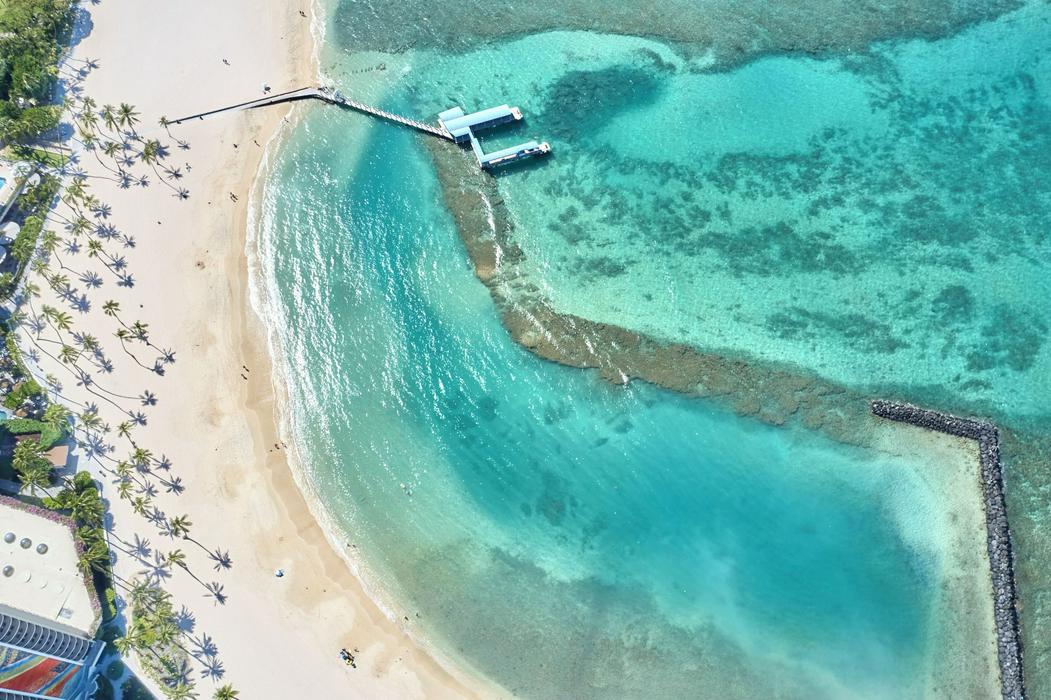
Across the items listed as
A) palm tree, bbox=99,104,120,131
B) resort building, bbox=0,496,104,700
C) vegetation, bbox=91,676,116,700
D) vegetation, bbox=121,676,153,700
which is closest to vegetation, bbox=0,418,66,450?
resort building, bbox=0,496,104,700

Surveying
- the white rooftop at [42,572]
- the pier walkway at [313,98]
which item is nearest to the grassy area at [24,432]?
the white rooftop at [42,572]

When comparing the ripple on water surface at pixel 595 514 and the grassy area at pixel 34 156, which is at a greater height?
the grassy area at pixel 34 156

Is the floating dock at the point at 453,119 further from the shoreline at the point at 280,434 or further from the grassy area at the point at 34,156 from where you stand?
the grassy area at the point at 34,156

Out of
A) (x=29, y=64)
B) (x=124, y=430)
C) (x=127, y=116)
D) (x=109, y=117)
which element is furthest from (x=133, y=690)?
(x=29, y=64)

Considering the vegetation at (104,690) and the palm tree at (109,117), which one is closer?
the vegetation at (104,690)

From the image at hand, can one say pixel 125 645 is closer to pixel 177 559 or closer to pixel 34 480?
pixel 177 559

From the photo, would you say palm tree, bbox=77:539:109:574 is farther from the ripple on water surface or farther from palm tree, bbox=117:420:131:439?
the ripple on water surface
